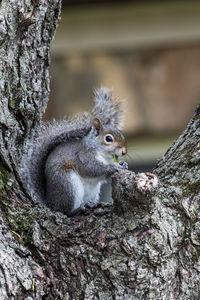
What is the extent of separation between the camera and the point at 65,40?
141 inches

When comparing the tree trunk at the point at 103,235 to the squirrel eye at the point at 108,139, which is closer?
the tree trunk at the point at 103,235

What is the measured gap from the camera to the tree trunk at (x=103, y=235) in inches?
51.2

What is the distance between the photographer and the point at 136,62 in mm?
3652

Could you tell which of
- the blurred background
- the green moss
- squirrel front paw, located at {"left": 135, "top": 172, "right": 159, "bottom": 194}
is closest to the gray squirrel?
the green moss

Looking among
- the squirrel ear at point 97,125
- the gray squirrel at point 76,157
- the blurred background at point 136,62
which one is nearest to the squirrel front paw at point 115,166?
the gray squirrel at point 76,157

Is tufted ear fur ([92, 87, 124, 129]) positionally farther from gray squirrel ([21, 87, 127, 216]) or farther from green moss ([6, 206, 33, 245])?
green moss ([6, 206, 33, 245])

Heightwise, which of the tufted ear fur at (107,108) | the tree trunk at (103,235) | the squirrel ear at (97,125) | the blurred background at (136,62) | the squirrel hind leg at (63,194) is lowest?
the tree trunk at (103,235)

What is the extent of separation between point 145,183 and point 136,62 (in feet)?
8.03

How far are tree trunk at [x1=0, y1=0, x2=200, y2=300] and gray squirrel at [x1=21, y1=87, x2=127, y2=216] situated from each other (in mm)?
285

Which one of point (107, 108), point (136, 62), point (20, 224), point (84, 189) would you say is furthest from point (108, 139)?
point (136, 62)

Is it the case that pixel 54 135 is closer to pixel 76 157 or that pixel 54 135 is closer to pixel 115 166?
pixel 76 157

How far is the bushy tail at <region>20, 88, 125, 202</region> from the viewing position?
1821 mm

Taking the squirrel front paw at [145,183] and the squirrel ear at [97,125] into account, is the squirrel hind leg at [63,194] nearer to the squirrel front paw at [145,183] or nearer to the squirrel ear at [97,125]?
the squirrel ear at [97,125]

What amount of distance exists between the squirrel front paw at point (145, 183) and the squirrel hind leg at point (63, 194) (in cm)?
61
